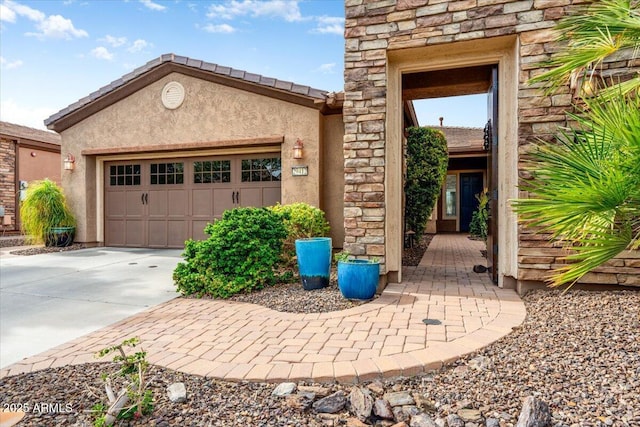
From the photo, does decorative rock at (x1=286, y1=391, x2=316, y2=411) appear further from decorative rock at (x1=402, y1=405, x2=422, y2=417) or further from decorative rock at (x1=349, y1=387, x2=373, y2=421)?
decorative rock at (x1=402, y1=405, x2=422, y2=417)

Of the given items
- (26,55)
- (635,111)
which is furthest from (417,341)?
(26,55)

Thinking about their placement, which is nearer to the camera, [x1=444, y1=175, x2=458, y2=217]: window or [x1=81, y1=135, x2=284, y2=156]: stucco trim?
[x1=81, y1=135, x2=284, y2=156]: stucco trim

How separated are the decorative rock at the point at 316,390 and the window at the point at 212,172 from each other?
20.6 ft

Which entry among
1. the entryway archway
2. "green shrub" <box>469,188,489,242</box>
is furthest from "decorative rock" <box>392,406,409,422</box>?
"green shrub" <box>469,188,489,242</box>

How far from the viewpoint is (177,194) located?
8.18 m

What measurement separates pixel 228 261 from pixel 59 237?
6.54 meters

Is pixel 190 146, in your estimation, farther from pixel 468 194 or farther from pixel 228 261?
pixel 468 194

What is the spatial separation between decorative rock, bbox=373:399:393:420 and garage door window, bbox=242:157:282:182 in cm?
583

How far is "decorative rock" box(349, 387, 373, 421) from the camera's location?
178cm

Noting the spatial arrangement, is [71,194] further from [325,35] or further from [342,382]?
[342,382]

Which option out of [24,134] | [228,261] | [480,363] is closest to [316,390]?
[480,363]

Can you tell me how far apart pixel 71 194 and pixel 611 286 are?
414 inches

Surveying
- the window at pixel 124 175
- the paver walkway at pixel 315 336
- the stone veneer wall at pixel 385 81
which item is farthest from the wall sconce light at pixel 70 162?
the stone veneer wall at pixel 385 81

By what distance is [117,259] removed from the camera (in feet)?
22.2
